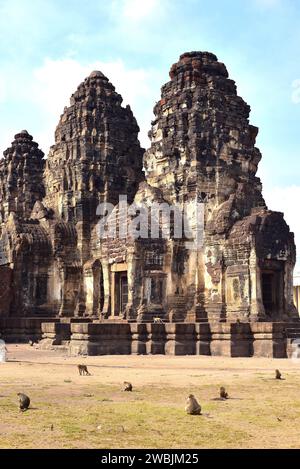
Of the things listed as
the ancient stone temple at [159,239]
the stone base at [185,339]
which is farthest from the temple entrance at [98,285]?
the stone base at [185,339]

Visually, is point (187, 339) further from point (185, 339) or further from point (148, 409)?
point (148, 409)

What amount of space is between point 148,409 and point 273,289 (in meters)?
19.5

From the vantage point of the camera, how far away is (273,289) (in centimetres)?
2802

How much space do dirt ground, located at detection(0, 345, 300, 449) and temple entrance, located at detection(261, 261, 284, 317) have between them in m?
11.1

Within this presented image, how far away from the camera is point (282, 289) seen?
90.9ft

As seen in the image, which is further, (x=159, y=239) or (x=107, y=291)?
(x=107, y=291)

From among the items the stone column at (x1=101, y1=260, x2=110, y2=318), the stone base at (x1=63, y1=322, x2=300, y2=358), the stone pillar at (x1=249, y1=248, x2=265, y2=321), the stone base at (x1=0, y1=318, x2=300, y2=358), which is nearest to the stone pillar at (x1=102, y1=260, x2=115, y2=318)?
the stone column at (x1=101, y1=260, x2=110, y2=318)

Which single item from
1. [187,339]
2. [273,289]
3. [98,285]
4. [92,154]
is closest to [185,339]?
[187,339]

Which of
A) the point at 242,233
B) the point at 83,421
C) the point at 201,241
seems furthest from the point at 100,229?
the point at 83,421

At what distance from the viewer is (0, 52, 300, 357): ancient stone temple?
927 inches

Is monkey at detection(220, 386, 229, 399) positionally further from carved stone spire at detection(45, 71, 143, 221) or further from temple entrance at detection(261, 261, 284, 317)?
carved stone spire at detection(45, 71, 143, 221)

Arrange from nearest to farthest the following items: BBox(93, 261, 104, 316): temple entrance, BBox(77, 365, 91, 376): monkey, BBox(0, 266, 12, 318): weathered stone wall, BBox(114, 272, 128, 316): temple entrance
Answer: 1. BBox(77, 365, 91, 376): monkey
2. BBox(114, 272, 128, 316): temple entrance
3. BBox(0, 266, 12, 318): weathered stone wall
4. BBox(93, 261, 104, 316): temple entrance
